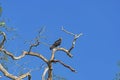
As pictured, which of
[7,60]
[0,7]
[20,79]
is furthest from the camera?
[0,7]

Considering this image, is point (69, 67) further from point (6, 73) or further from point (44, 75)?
point (6, 73)

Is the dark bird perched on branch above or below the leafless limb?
above

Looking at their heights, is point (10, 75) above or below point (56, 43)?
below

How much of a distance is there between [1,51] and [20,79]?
0.74 m

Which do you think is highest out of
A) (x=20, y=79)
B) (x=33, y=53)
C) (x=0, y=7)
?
(x=0, y=7)

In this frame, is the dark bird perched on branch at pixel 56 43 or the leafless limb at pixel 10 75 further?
the dark bird perched on branch at pixel 56 43

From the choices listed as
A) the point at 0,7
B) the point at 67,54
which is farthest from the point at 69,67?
the point at 0,7

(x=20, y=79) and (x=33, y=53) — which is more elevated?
(x=33, y=53)

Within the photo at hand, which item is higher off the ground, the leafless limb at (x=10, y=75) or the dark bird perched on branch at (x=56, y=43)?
the dark bird perched on branch at (x=56, y=43)

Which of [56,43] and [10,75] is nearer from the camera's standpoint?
[10,75]

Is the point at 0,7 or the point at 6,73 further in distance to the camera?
the point at 0,7

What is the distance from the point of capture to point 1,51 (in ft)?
33.9

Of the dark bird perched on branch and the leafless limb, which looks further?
the dark bird perched on branch

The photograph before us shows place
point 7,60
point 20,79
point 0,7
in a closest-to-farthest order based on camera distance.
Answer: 1. point 20,79
2. point 7,60
3. point 0,7
